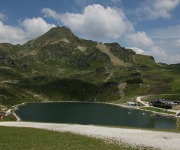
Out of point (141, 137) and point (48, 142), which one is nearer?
point (48, 142)

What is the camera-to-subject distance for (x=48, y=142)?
4134 cm

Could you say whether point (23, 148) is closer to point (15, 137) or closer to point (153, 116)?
point (15, 137)

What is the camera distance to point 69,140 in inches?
1690

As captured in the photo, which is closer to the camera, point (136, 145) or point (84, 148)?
point (84, 148)

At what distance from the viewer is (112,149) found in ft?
123

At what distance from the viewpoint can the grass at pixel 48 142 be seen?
3828 centimetres

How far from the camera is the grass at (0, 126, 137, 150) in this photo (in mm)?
38281

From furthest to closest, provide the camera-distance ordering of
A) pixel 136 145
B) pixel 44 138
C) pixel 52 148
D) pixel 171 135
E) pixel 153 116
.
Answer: pixel 153 116
pixel 171 135
pixel 44 138
pixel 136 145
pixel 52 148

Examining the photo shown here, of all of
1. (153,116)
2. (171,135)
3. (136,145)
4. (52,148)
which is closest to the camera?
(52,148)

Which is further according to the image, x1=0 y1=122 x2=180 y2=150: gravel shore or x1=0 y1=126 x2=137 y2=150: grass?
x1=0 y1=122 x2=180 y2=150: gravel shore

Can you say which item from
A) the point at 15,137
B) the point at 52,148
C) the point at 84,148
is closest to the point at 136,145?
the point at 84,148

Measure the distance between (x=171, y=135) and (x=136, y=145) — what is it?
968cm

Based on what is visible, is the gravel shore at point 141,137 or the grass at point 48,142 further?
the gravel shore at point 141,137

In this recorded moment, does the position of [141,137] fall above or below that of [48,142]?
above
